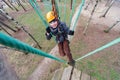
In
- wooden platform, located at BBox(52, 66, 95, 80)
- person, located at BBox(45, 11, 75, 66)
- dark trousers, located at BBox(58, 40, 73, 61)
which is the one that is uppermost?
person, located at BBox(45, 11, 75, 66)

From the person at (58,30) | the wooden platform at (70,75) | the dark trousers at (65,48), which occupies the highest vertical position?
the person at (58,30)

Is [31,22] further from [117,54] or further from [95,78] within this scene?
[95,78]

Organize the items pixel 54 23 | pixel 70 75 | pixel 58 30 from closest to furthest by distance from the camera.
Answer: pixel 54 23, pixel 58 30, pixel 70 75

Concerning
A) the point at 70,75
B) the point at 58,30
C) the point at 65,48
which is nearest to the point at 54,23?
the point at 58,30

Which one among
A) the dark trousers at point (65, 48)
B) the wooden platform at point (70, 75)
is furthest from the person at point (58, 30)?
the wooden platform at point (70, 75)

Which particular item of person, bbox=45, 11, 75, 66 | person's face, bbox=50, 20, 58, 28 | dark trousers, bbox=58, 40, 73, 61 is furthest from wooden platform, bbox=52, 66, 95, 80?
person's face, bbox=50, 20, 58, 28

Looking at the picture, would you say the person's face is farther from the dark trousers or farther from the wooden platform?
the wooden platform

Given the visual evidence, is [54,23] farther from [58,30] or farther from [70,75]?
[70,75]

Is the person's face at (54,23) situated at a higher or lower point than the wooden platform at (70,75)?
higher

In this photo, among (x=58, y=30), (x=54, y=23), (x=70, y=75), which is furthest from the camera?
(x=70, y=75)

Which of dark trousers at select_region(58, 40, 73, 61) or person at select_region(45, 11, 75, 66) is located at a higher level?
person at select_region(45, 11, 75, 66)

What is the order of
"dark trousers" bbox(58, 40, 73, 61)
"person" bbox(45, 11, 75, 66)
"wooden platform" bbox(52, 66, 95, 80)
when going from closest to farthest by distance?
1. "person" bbox(45, 11, 75, 66)
2. "wooden platform" bbox(52, 66, 95, 80)
3. "dark trousers" bbox(58, 40, 73, 61)

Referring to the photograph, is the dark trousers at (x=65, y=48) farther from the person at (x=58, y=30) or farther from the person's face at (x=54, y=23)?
the person's face at (x=54, y=23)

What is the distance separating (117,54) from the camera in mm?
5531
